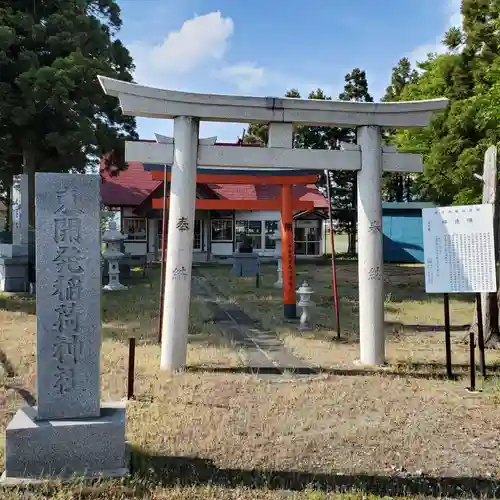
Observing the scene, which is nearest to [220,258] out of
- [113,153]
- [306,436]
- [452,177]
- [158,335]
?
[113,153]

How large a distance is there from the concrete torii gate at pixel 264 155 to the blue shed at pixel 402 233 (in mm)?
19722

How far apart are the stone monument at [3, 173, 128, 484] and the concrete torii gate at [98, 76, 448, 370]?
2.61 meters

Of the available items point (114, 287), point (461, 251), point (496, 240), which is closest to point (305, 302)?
point (496, 240)

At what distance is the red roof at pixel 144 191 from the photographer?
24.9 metres

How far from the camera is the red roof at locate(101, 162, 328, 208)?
81.8 ft

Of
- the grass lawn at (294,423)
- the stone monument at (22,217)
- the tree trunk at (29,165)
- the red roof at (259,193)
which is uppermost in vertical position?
the red roof at (259,193)

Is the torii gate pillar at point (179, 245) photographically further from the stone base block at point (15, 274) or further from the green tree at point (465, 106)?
the green tree at point (465, 106)

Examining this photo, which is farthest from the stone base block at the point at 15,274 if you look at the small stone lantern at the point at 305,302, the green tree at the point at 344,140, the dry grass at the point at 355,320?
the green tree at the point at 344,140

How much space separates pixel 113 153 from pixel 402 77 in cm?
1943

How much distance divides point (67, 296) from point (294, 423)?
2.36m

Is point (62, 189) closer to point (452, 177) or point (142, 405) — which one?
point (142, 405)

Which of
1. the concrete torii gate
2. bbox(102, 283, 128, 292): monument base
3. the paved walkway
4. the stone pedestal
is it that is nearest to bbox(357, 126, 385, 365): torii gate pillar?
the concrete torii gate

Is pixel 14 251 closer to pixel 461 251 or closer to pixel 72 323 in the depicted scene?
pixel 72 323

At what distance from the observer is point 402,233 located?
26375mm
